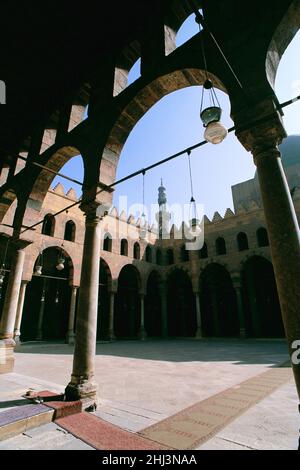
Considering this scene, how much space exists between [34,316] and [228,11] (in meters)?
20.7

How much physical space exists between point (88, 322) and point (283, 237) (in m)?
3.54

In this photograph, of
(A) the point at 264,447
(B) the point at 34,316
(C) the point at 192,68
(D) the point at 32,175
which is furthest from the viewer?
(B) the point at 34,316

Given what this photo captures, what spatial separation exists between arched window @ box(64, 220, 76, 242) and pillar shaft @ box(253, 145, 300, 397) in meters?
16.1

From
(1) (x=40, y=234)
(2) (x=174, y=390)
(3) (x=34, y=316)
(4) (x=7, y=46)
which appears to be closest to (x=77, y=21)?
(4) (x=7, y=46)

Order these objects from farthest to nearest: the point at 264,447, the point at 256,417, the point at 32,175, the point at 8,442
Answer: the point at 32,175, the point at 256,417, the point at 8,442, the point at 264,447

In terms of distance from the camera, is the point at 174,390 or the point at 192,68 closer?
the point at 192,68

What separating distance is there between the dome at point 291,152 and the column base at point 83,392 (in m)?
33.6

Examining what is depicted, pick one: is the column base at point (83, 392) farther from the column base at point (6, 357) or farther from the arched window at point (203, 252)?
the arched window at point (203, 252)

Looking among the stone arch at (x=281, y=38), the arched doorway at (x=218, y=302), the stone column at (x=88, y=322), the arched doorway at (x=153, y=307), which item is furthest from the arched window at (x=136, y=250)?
the stone arch at (x=281, y=38)

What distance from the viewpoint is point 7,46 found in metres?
6.67

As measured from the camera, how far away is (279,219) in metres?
3.01

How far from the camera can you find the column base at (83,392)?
4.02 m

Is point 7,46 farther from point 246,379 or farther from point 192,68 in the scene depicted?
point 246,379

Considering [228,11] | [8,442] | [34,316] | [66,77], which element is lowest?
[8,442]
